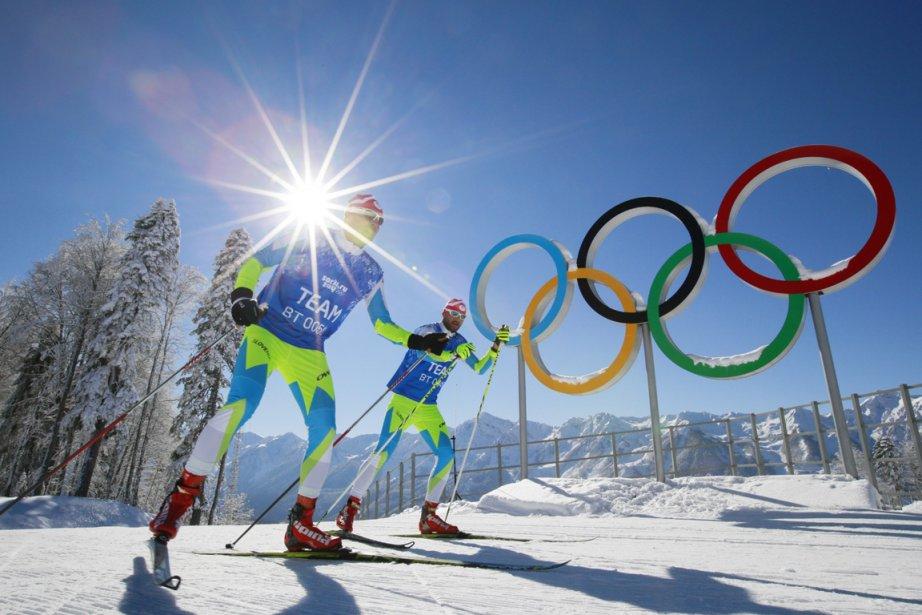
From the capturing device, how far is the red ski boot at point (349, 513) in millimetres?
4699

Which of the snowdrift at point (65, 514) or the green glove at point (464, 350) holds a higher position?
the green glove at point (464, 350)

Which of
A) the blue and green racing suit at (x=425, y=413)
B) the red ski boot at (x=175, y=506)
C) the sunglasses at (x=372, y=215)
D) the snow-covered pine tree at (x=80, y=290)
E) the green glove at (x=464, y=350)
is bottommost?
the red ski boot at (x=175, y=506)

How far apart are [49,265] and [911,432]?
2577 centimetres

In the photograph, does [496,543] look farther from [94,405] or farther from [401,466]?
[94,405]

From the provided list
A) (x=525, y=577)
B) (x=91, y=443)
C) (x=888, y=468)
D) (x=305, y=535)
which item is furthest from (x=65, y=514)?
(x=888, y=468)

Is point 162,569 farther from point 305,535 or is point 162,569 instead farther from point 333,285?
point 333,285

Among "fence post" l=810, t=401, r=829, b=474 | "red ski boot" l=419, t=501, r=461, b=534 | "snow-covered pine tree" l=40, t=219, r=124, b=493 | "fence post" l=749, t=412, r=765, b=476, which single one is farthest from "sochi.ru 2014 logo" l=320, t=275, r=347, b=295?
"snow-covered pine tree" l=40, t=219, r=124, b=493

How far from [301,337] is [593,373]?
23.1 ft

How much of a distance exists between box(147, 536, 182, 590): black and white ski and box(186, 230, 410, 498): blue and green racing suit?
0.52 m

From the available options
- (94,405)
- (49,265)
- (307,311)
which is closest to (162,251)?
(49,265)

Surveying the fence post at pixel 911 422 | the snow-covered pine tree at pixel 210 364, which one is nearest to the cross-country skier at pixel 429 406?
the fence post at pixel 911 422

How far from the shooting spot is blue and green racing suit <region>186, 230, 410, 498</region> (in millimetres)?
3059

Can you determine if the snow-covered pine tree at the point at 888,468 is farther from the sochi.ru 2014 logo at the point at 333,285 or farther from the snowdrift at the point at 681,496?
the sochi.ru 2014 logo at the point at 333,285

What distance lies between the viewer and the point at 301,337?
137 inches
